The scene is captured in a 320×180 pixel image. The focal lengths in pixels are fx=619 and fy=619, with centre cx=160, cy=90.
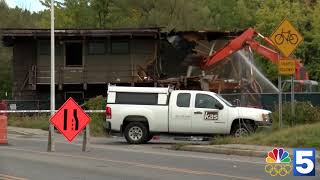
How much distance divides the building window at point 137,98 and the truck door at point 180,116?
79cm

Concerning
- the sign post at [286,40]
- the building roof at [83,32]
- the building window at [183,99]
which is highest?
Result: the building roof at [83,32]

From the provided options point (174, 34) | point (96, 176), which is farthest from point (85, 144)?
point (174, 34)

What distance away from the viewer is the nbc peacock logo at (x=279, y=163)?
1249cm

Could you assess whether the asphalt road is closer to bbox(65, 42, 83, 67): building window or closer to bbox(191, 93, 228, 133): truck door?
bbox(191, 93, 228, 133): truck door

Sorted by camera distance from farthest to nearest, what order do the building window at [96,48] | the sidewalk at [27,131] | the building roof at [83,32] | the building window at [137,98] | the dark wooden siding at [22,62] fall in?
the dark wooden siding at [22,62], the building window at [96,48], the building roof at [83,32], the sidewalk at [27,131], the building window at [137,98]

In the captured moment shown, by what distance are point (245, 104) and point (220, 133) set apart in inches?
250

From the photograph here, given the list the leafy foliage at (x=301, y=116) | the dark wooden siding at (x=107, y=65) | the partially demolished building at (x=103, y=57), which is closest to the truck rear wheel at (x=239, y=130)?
the leafy foliage at (x=301, y=116)

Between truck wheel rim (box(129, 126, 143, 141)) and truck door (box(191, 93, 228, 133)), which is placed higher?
truck door (box(191, 93, 228, 133))

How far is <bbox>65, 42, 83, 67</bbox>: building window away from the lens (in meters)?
40.2

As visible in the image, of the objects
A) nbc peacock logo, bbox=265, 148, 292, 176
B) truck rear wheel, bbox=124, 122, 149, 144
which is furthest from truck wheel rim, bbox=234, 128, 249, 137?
nbc peacock logo, bbox=265, 148, 292, 176

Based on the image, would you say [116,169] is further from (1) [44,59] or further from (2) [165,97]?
(1) [44,59]

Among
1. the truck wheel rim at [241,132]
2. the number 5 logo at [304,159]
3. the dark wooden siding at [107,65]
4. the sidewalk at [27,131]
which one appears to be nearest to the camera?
the number 5 logo at [304,159]

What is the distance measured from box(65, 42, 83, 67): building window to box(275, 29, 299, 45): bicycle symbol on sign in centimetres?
2181

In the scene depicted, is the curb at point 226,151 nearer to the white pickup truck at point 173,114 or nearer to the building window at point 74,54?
the white pickup truck at point 173,114
